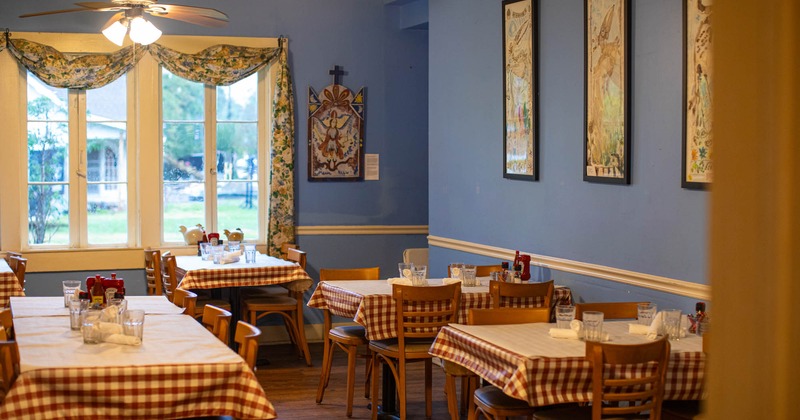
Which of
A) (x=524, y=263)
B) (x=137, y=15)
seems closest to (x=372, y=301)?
(x=524, y=263)

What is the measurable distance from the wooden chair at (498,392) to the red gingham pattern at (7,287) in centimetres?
316

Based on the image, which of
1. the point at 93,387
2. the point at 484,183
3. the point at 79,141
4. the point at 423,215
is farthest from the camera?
the point at 423,215

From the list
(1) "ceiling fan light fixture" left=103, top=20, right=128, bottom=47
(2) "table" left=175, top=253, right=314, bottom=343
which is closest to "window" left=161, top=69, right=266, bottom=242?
(2) "table" left=175, top=253, right=314, bottom=343

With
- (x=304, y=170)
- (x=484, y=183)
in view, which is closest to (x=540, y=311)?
(x=484, y=183)

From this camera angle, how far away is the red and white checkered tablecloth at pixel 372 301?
533cm

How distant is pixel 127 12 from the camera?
6055mm

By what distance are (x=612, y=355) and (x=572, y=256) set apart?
99.9 inches

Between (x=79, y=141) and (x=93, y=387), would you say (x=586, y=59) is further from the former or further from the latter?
(x=79, y=141)

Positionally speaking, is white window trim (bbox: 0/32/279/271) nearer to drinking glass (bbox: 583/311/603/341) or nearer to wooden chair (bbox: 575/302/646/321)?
wooden chair (bbox: 575/302/646/321)

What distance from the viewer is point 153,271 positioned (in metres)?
7.69

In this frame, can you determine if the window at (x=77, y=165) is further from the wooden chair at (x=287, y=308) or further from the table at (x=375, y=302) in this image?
the table at (x=375, y=302)

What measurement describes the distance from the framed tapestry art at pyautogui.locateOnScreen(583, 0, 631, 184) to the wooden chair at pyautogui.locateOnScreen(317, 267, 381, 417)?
1.66 metres

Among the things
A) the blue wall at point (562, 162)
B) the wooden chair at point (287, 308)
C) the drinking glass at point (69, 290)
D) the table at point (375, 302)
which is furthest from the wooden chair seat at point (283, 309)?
the drinking glass at point (69, 290)

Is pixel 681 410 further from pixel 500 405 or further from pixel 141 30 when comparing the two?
pixel 141 30
